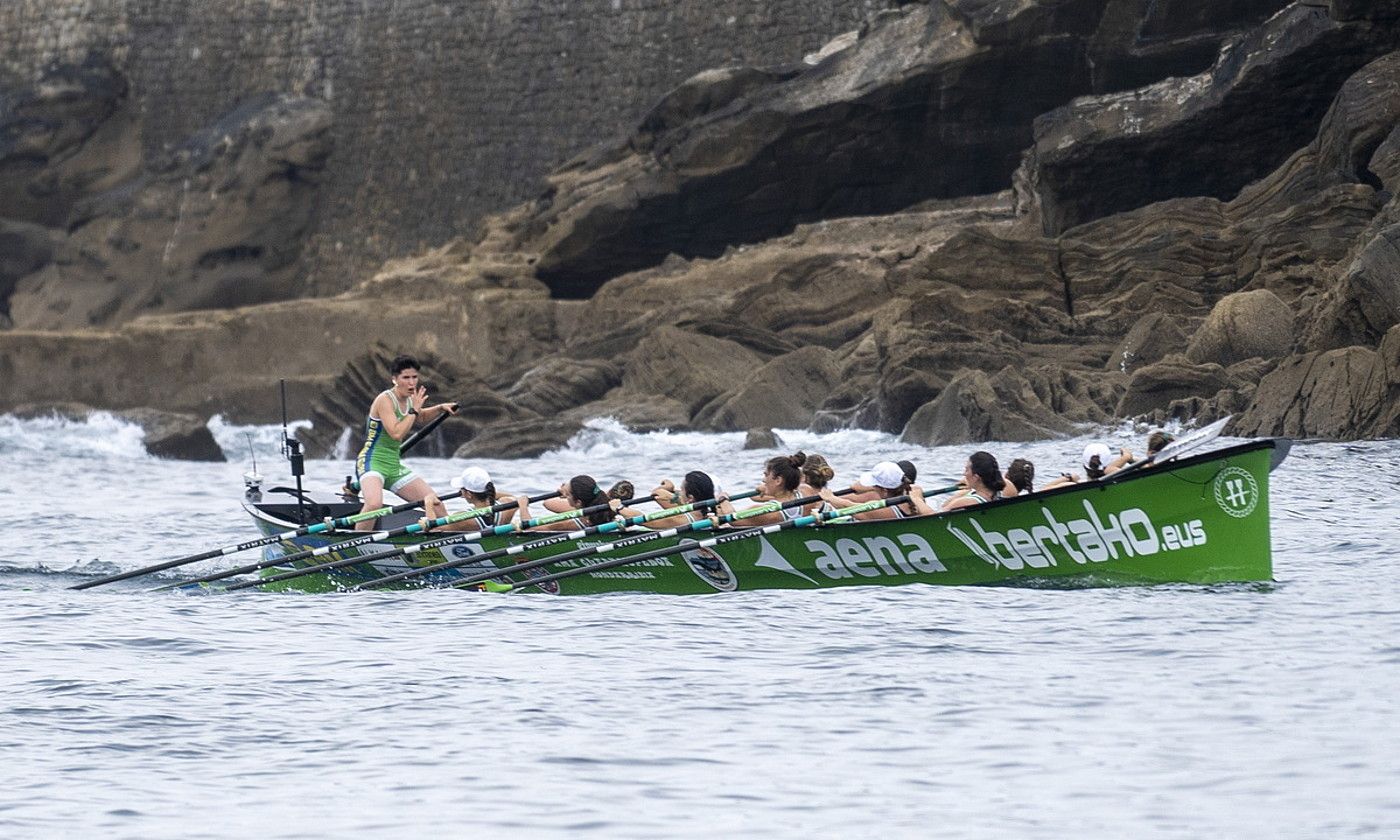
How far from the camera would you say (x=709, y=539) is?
12.7 m

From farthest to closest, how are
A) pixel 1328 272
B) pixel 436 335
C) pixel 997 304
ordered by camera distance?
pixel 436 335 < pixel 997 304 < pixel 1328 272

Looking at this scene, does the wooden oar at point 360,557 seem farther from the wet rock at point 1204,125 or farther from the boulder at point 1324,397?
the wet rock at point 1204,125

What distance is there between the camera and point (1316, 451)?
19.3m

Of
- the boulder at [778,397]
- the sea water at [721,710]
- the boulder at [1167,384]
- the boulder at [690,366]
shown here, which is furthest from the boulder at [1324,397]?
the boulder at [690,366]

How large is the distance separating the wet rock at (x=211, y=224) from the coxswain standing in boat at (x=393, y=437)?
27.1 meters

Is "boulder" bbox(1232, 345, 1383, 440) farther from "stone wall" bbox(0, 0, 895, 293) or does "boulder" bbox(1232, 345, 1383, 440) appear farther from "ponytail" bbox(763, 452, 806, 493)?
"stone wall" bbox(0, 0, 895, 293)

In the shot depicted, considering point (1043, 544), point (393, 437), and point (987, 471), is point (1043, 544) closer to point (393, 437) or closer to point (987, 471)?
point (987, 471)

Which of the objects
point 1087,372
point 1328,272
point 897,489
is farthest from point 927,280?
point 897,489

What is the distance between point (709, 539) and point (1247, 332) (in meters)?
12.3

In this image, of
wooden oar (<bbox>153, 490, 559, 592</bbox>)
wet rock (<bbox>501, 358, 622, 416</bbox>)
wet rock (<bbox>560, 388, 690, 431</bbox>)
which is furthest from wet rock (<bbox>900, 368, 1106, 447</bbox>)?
wooden oar (<bbox>153, 490, 559, 592</bbox>)

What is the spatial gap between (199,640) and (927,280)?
16.1m

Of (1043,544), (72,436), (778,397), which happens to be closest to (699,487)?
(1043,544)

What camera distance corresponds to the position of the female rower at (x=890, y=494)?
1238cm

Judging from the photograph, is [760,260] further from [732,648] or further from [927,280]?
[732,648]
